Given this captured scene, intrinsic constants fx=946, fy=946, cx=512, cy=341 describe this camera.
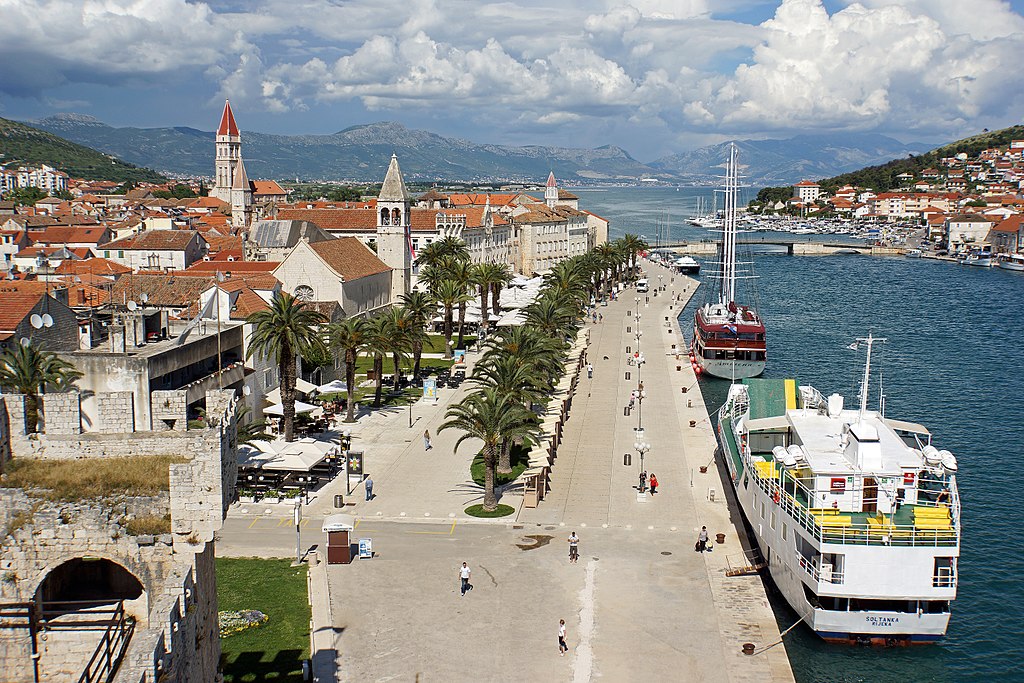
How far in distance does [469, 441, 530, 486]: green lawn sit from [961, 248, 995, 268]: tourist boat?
150 m

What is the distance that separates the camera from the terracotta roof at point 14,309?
43500mm

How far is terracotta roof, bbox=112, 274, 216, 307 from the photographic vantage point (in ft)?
194

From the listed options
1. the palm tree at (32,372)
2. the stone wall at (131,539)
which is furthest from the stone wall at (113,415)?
the palm tree at (32,372)

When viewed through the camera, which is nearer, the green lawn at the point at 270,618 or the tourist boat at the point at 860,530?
the green lawn at the point at 270,618

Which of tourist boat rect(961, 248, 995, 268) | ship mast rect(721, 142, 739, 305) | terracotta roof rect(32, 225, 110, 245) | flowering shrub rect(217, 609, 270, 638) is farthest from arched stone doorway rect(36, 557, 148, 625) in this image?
tourist boat rect(961, 248, 995, 268)

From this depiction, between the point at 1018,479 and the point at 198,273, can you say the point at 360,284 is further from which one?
the point at 1018,479

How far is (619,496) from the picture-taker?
3956 centimetres

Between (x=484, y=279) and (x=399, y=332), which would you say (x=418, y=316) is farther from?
(x=484, y=279)

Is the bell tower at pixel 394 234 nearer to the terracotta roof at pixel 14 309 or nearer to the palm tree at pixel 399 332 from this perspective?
the palm tree at pixel 399 332

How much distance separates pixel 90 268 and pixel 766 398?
6079 cm

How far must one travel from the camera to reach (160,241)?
338 ft

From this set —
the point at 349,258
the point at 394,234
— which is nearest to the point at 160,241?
the point at 394,234

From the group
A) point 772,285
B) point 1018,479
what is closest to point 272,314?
point 1018,479

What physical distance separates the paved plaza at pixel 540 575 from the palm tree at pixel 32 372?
8.18 m
